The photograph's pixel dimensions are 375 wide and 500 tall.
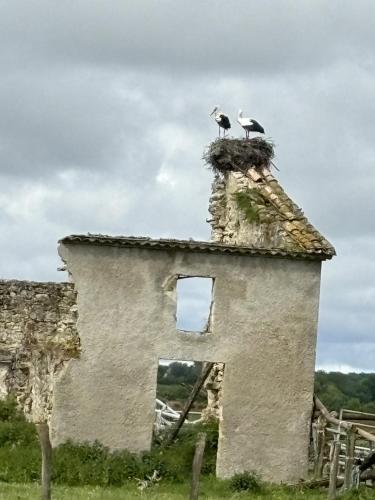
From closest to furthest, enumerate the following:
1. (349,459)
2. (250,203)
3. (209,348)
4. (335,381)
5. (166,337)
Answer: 1. (349,459)
2. (166,337)
3. (209,348)
4. (250,203)
5. (335,381)

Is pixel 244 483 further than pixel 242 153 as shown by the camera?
No

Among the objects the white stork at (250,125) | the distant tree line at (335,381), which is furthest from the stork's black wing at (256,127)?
the distant tree line at (335,381)

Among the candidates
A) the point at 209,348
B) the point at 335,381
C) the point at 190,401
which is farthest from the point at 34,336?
the point at 335,381

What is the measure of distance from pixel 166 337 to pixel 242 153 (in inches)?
245

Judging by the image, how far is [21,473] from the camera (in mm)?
22094

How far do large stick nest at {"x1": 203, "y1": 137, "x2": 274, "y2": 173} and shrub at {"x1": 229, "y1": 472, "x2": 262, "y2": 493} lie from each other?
7849mm

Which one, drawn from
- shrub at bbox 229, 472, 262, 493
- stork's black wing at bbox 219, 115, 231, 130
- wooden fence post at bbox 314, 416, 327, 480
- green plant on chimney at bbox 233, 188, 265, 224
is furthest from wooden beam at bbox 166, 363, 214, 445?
stork's black wing at bbox 219, 115, 231, 130

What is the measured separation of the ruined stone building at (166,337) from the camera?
2341cm

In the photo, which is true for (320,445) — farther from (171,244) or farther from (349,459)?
(171,244)

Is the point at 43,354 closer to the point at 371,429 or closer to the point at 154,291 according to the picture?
the point at 154,291

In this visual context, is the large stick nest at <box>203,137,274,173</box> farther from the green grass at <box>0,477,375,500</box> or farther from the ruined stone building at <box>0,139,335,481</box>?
the green grass at <box>0,477,375,500</box>

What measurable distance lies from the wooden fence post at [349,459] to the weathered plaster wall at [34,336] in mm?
5189

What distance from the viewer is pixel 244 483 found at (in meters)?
22.9

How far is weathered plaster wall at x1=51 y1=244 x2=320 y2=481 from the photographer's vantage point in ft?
76.8
